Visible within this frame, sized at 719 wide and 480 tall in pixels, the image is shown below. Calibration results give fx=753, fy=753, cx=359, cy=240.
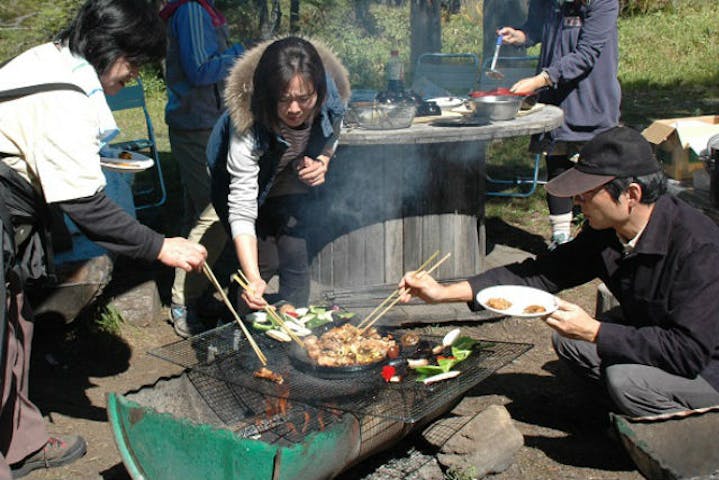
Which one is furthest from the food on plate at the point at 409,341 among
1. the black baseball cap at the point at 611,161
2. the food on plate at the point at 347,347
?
the black baseball cap at the point at 611,161

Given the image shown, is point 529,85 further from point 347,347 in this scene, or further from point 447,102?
point 347,347

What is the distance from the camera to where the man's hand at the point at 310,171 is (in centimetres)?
446

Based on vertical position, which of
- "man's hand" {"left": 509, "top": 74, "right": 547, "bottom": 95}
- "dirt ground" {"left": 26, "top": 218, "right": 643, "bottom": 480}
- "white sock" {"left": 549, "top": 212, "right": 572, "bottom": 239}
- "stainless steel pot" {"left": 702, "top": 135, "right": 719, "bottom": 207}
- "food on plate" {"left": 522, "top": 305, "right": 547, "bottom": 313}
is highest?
"man's hand" {"left": 509, "top": 74, "right": 547, "bottom": 95}

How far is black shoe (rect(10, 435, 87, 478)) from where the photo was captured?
4008 millimetres

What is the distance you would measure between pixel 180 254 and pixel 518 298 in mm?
1634

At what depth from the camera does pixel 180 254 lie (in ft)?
11.8

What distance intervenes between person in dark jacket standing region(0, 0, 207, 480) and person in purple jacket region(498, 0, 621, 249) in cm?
337

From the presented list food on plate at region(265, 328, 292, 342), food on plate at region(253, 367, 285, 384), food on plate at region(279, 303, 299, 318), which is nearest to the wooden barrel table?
food on plate at region(279, 303, 299, 318)

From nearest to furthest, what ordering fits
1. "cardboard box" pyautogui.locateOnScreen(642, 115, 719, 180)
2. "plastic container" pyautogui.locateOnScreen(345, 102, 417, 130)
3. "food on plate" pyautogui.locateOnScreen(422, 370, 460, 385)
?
"food on plate" pyautogui.locateOnScreen(422, 370, 460, 385) → "plastic container" pyautogui.locateOnScreen(345, 102, 417, 130) → "cardboard box" pyautogui.locateOnScreen(642, 115, 719, 180)

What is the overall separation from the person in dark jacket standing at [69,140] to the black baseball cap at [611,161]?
1822 mm

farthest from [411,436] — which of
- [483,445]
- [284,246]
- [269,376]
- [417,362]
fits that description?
[284,246]

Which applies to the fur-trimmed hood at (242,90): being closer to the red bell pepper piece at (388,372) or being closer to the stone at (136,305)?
the red bell pepper piece at (388,372)

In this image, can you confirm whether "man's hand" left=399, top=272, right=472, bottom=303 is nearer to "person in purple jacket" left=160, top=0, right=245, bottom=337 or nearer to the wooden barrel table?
the wooden barrel table

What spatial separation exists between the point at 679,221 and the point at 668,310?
16.3 inches
